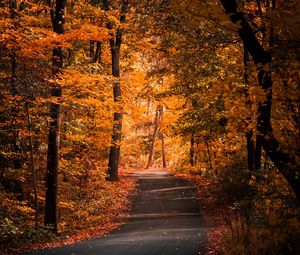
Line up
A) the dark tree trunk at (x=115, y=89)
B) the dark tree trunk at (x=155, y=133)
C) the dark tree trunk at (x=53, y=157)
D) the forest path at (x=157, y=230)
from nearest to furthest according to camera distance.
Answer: the forest path at (x=157, y=230), the dark tree trunk at (x=53, y=157), the dark tree trunk at (x=115, y=89), the dark tree trunk at (x=155, y=133)

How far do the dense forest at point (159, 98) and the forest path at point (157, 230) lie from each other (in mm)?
770

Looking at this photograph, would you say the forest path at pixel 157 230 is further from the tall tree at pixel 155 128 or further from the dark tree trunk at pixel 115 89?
the tall tree at pixel 155 128

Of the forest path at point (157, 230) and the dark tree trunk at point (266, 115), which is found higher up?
the dark tree trunk at point (266, 115)

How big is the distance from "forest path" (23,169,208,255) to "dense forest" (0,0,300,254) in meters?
0.77

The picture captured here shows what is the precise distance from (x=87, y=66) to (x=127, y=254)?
9.33m

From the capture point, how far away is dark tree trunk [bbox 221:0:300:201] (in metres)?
6.14

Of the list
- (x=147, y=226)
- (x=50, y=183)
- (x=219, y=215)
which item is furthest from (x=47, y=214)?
(x=219, y=215)

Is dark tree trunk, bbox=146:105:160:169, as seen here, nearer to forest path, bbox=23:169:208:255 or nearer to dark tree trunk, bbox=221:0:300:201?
forest path, bbox=23:169:208:255

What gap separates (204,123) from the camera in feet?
60.3

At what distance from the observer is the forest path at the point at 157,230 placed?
1032 centimetres

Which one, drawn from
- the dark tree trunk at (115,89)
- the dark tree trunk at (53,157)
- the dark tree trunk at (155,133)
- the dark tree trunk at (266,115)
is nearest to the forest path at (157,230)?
the dark tree trunk at (53,157)

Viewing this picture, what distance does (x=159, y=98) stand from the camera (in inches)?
795

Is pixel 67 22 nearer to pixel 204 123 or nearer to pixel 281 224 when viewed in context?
pixel 204 123

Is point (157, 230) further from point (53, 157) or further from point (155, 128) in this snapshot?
point (155, 128)
